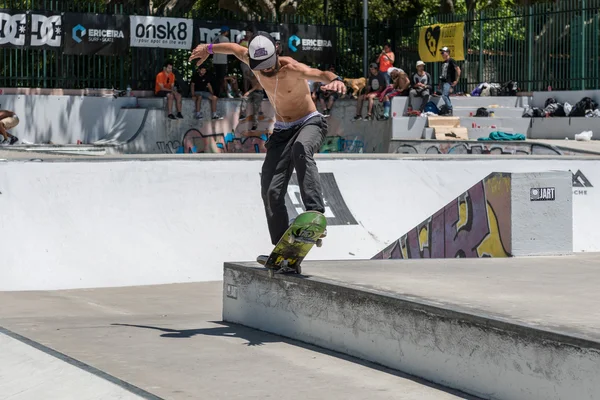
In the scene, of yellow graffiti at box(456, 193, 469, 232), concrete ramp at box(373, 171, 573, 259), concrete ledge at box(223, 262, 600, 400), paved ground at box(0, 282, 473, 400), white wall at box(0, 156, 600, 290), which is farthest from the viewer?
yellow graffiti at box(456, 193, 469, 232)

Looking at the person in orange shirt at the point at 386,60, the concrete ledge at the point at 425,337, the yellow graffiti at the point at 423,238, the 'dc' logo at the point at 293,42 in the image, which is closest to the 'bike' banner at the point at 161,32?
the 'dc' logo at the point at 293,42

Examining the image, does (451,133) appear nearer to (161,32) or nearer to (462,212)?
(161,32)

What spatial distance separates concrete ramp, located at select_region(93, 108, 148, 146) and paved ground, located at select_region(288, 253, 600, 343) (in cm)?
1643

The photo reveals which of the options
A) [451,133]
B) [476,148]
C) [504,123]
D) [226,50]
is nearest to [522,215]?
[226,50]

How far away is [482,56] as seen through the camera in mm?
25969

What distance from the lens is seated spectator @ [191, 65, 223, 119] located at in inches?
956

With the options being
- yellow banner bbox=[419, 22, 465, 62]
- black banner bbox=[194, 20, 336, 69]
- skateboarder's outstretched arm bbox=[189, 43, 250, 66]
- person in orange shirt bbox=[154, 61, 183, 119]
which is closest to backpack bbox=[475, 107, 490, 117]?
yellow banner bbox=[419, 22, 465, 62]

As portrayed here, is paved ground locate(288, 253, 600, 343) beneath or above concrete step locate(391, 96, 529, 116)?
beneath

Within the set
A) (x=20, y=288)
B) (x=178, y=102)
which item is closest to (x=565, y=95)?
(x=178, y=102)

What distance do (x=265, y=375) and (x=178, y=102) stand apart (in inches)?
734

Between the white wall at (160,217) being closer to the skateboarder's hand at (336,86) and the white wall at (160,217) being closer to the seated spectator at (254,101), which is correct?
the skateboarder's hand at (336,86)

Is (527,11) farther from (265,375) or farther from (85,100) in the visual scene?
(265,375)

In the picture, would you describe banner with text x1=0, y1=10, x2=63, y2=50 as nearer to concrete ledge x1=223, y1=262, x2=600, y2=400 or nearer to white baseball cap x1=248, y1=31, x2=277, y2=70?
concrete ledge x1=223, y1=262, x2=600, y2=400

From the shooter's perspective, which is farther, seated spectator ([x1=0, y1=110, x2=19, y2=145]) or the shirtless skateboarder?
seated spectator ([x1=0, y1=110, x2=19, y2=145])
